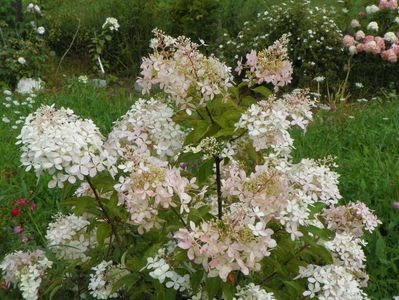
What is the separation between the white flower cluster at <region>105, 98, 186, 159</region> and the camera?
217cm

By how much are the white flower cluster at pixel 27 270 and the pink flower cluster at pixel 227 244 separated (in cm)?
77

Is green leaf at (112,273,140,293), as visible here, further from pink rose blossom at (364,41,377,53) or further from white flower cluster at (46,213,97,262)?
pink rose blossom at (364,41,377,53)

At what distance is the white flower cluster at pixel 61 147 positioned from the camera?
1807 millimetres

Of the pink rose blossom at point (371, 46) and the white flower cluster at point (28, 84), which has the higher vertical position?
the pink rose blossom at point (371, 46)

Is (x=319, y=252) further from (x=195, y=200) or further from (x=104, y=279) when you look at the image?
(x=104, y=279)

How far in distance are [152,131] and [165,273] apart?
0.49 m

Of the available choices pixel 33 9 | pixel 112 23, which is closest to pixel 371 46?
pixel 112 23

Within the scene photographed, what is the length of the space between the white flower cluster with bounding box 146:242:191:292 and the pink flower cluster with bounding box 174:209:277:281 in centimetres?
18

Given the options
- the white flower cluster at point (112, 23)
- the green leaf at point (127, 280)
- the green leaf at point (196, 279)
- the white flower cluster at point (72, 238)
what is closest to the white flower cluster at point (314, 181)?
the green leaf at point (196, 279)

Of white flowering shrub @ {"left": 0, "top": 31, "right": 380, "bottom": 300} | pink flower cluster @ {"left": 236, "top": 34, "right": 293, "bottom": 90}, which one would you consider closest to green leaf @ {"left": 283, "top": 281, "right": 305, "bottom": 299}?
white flowering shrub @ {"left": 0, "top": 31, "right": 380, "bottom": 300}

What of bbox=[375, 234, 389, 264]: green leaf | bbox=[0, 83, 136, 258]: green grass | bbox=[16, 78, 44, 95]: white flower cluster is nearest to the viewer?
bbox=[375, 234, 389, 264]: green leaf

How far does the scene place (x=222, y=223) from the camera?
174cm

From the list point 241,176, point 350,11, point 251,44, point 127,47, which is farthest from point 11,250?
point 350,11

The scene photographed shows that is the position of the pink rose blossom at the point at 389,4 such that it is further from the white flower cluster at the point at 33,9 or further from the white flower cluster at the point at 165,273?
the white flower cluster at the point at 165,273
